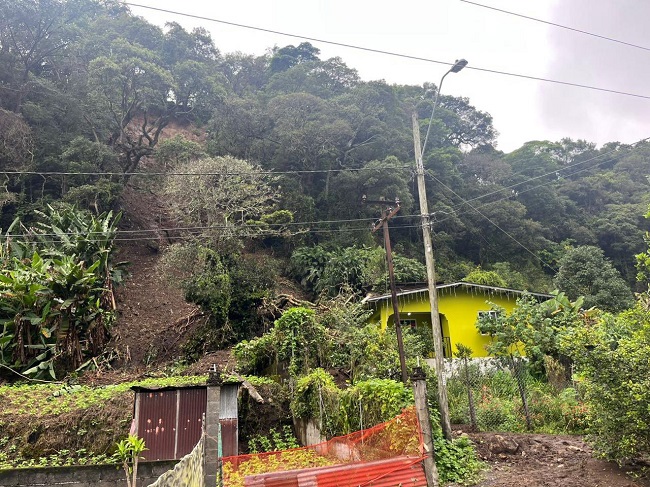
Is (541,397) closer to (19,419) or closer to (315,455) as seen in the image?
(315,455)

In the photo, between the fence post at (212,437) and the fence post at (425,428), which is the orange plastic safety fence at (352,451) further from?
the fence post at (212,437)

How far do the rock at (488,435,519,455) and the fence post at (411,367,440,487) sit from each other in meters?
4.65

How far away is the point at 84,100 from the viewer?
29.8 meters

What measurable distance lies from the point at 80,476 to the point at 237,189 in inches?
626

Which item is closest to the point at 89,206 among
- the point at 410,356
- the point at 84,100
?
the point at 84,100

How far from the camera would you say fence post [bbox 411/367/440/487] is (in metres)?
6.05

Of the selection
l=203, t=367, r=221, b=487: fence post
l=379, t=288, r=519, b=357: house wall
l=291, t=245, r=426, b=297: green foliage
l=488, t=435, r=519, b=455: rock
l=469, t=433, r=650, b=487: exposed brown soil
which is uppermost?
l=291, t=245, r=426, b=297: green foliage

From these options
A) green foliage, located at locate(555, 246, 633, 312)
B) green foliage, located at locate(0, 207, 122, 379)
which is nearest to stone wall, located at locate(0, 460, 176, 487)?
green foliage, located at locate(0, 207, 122, 379)

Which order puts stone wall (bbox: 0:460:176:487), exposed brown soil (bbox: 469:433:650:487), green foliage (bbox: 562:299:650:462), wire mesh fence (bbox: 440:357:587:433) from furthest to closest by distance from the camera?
1. wire mesh fence (bbox: 440:357:587:433)
2. stone wall (bbox: 0:460:176:487)
3. exposed brown soil (bbox: 469:433:650:487)
4. green foliage (bbox: 562:299:650:462)

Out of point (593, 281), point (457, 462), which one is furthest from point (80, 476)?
point (593, 281)

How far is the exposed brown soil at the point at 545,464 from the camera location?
7.68 metres

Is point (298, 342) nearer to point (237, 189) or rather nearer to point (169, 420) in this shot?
point (169, 420)

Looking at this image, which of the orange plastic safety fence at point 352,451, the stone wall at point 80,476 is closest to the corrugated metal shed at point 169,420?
the orange plastic safety fence at point 352,451

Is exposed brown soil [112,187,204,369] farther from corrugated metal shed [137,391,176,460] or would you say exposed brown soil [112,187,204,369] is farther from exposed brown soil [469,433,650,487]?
exposed brown soil [469,433,650,487]
